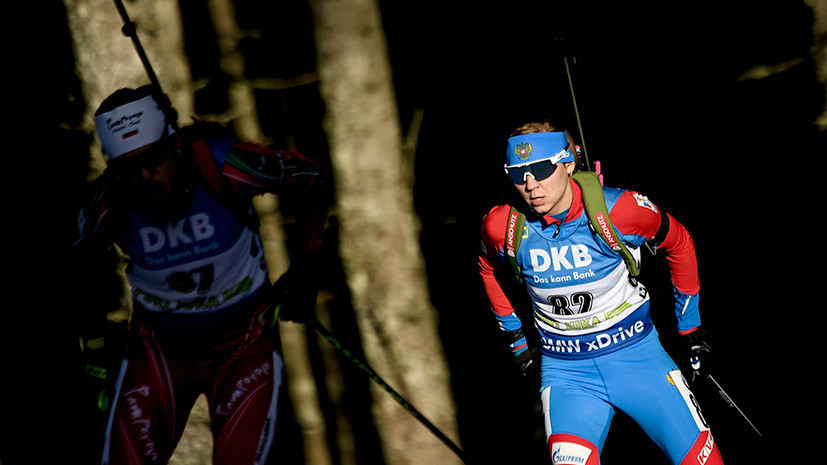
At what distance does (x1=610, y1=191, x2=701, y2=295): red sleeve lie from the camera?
2479mm

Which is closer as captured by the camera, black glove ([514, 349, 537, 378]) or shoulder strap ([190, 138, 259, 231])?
shoulder strap ([190, 138, 259, 231])

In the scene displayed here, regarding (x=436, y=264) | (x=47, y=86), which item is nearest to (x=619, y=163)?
(x=436, y=264)

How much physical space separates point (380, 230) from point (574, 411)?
1657mm

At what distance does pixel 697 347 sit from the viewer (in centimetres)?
270

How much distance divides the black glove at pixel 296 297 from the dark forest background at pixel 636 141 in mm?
935

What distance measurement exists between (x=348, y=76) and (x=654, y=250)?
1.95m

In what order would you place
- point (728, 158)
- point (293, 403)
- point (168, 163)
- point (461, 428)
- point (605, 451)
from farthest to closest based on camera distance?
1. point (293, 403)
2. point (461, 428)
3. point (605, 451)
4. point (728, 158)
5. point (168, 163)

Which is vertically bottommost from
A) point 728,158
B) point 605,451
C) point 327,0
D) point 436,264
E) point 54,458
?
point 605,451

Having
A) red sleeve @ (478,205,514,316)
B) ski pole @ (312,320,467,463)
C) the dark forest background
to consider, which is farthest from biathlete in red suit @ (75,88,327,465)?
the dark forest background

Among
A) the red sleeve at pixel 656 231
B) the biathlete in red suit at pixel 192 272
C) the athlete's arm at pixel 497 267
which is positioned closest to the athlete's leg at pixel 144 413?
the biathlete in red suit at pixel 192 272

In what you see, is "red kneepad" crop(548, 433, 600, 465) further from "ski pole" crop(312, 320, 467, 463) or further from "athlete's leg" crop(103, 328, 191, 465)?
"athlete's leg" crop(103, 328, 191, 465)

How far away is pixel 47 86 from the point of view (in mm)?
3994

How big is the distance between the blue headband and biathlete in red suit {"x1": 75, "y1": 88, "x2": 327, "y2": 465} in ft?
3.14

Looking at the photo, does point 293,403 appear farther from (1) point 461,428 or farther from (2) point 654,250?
(2) point 654,250
